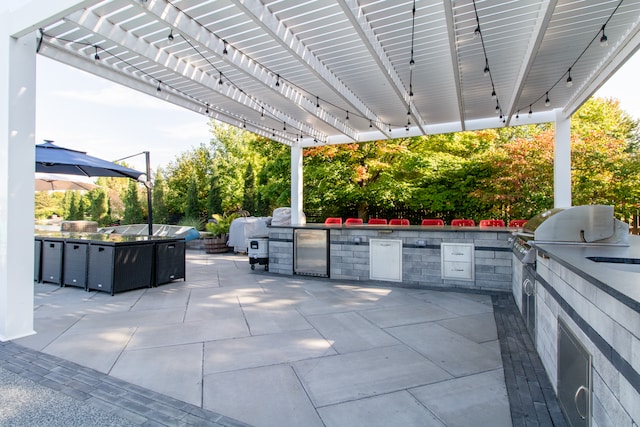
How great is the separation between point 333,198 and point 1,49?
9349mm

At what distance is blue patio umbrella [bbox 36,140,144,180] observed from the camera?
5.95 m

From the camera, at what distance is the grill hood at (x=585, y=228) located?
346 centimetres

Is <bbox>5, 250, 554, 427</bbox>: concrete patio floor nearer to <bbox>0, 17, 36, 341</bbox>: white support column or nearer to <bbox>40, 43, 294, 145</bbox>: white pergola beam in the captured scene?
<bbox>0, 17, 36, 341</bbox>: white support column

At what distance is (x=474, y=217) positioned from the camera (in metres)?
10.7

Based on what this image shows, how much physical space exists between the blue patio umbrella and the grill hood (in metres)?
6.81

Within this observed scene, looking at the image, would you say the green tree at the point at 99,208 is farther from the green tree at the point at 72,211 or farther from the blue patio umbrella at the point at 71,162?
the blue patio umbrella at the point at 71,162

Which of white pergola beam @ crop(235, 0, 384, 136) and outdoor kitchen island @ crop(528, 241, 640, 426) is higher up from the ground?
white pergola beam @ crop(235, 0, 384, 136)

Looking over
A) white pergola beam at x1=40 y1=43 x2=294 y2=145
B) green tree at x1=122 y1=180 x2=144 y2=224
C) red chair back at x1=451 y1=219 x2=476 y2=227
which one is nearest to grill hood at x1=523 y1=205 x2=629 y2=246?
red chair back at x1=451 y1=219 x2=476 y2=227

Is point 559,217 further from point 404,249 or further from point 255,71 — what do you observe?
point 255,71

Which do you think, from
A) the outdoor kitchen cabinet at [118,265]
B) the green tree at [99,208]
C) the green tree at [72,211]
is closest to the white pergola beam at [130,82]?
the outdoor kitchen cabinet at [118,265]

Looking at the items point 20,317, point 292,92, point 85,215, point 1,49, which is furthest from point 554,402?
point 85,215

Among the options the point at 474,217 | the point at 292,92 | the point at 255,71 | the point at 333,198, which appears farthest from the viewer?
the point at 333,198

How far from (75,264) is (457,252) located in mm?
6800

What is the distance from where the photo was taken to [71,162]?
235 inches
